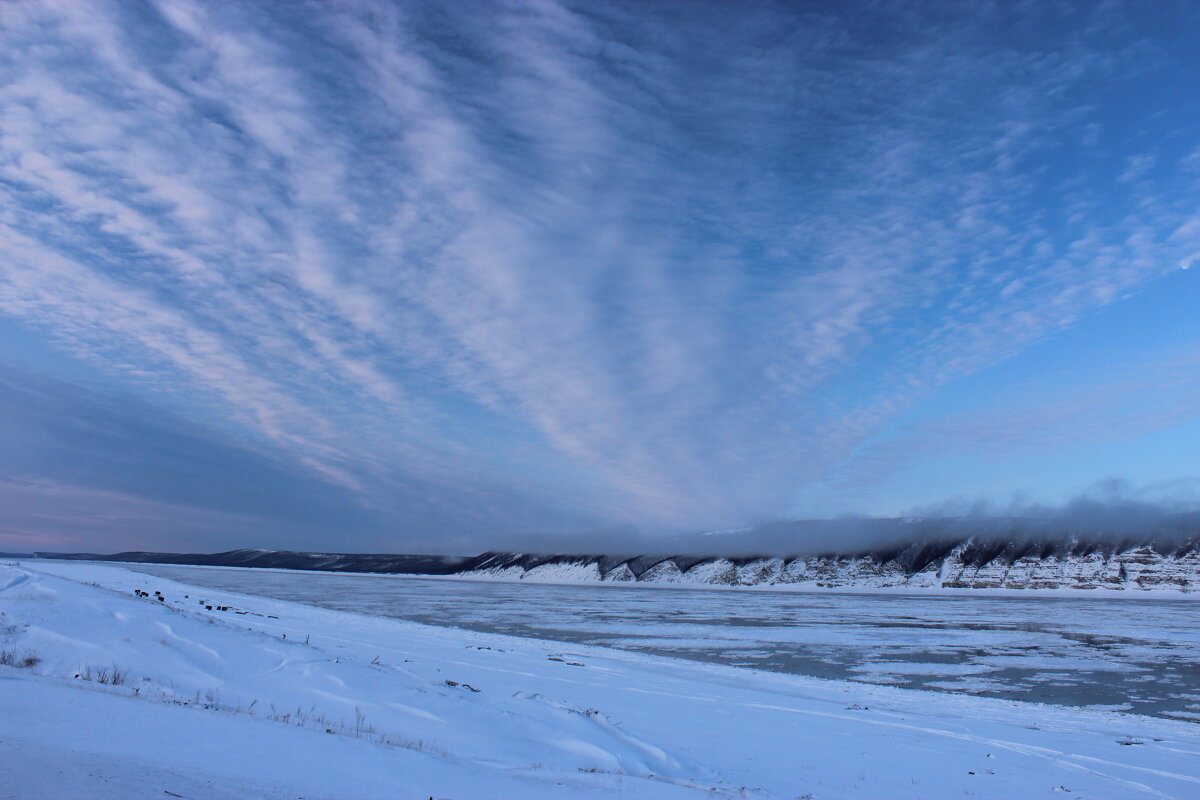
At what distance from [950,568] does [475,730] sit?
370ft

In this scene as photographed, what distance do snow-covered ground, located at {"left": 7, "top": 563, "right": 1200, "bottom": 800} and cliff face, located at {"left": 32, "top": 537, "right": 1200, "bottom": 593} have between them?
8543 cm

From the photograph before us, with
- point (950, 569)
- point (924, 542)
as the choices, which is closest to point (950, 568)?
point (950, 569)

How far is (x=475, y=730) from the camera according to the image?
370 inches

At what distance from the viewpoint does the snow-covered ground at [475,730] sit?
5.60 metres

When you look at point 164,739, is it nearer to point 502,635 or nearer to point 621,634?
point 502,635

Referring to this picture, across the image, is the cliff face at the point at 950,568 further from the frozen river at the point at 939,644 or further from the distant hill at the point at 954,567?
the frozen river at the point at 939,644

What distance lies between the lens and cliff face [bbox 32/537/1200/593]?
82.1 meters

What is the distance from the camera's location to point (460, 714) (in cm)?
1013

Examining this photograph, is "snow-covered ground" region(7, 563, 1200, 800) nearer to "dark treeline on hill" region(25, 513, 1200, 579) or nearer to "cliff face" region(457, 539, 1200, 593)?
"cliff face" region(457, 539, 1200, 593)

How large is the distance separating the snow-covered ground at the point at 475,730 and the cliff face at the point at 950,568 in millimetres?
85432

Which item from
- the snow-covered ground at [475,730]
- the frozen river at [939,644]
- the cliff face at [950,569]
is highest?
the snow-covered ground at [475,730]

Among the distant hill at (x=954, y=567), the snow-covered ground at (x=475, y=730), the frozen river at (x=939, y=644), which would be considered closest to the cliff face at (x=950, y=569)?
the distant hill at (x=954, y=567)

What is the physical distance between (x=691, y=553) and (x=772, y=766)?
13935 cm

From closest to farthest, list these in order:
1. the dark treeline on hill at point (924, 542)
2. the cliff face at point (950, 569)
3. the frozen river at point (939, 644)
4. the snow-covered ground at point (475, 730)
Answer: the snow-covered ground at point (475, 730)
the frozen river at point (939, 644)
the cliff face at point (950, 569)
the dark treeline on hill at point (924, 542)
